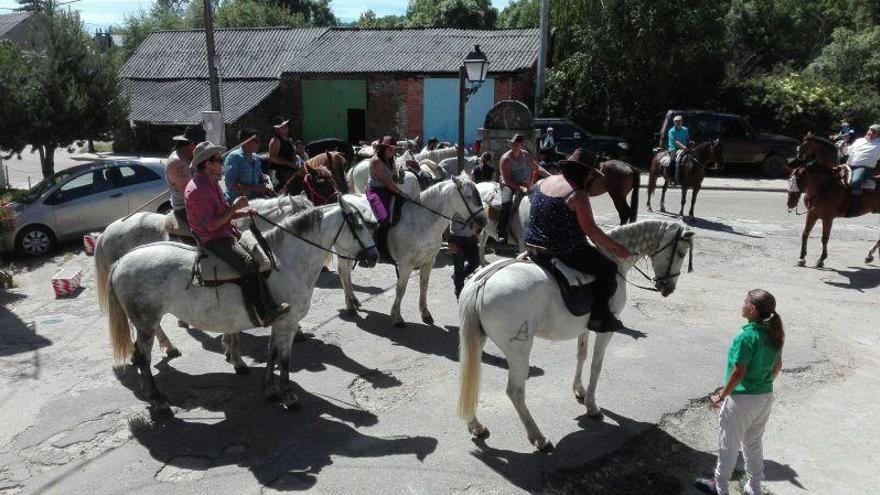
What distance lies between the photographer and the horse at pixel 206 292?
19.8 feet

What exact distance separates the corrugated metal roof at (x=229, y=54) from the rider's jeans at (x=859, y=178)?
24.8m

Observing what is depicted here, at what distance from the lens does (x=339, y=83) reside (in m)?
29.4

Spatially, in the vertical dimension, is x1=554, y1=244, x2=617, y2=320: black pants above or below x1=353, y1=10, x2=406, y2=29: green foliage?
below

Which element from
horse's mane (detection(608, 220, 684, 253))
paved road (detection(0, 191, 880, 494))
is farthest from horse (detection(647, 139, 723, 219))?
horse's mane (detection(608, 220, 684, 253))

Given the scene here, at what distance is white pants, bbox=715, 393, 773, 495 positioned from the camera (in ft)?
15.7

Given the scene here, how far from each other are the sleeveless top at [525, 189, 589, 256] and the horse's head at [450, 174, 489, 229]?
2.62 m

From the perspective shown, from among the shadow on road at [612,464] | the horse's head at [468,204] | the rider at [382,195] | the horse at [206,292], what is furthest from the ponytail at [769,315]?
the rider at [382,195]

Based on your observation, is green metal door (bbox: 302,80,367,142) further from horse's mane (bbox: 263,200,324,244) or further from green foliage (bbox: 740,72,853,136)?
horse's mane (bbox: 263,200,324,244)

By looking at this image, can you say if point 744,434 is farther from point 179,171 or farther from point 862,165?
point 862,165

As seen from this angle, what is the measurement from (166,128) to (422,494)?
29460 millimetres

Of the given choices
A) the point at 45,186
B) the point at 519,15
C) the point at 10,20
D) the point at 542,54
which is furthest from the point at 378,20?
the point at 45,186

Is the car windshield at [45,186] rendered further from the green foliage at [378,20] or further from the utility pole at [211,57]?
the green foliage at [378,20]

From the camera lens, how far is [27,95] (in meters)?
14.6

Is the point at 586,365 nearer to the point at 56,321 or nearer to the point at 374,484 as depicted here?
the point at 374,484
